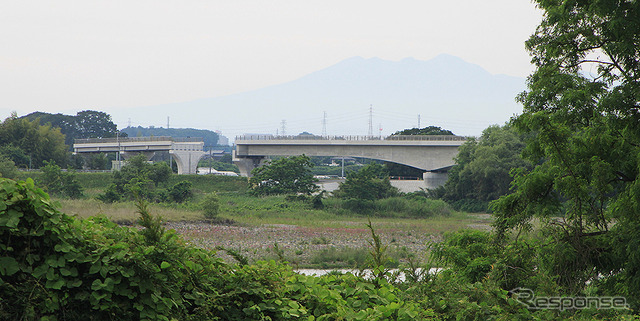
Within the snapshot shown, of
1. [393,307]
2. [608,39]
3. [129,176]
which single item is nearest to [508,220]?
[608,39]

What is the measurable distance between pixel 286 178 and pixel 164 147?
26.3 m

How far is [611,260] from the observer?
8.92 m

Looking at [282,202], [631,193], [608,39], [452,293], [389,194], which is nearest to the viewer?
[452,293]

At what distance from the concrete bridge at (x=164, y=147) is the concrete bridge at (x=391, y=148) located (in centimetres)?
1294

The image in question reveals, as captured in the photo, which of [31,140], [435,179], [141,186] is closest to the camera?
[141,186]

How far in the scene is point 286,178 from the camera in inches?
1877

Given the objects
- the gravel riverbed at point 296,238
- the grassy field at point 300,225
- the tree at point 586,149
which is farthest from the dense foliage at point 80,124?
the tree at point 586,149

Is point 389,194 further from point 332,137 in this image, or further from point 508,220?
point 508,220

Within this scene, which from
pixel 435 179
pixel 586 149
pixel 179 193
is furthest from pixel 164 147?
pixel 586 149

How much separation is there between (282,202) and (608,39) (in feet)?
114

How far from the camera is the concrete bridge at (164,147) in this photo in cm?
6800

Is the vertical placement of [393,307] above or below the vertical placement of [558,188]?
below

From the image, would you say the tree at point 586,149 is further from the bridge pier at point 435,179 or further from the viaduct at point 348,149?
the bridge pier at point 435,179

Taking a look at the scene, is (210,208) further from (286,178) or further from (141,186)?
(286,178)
